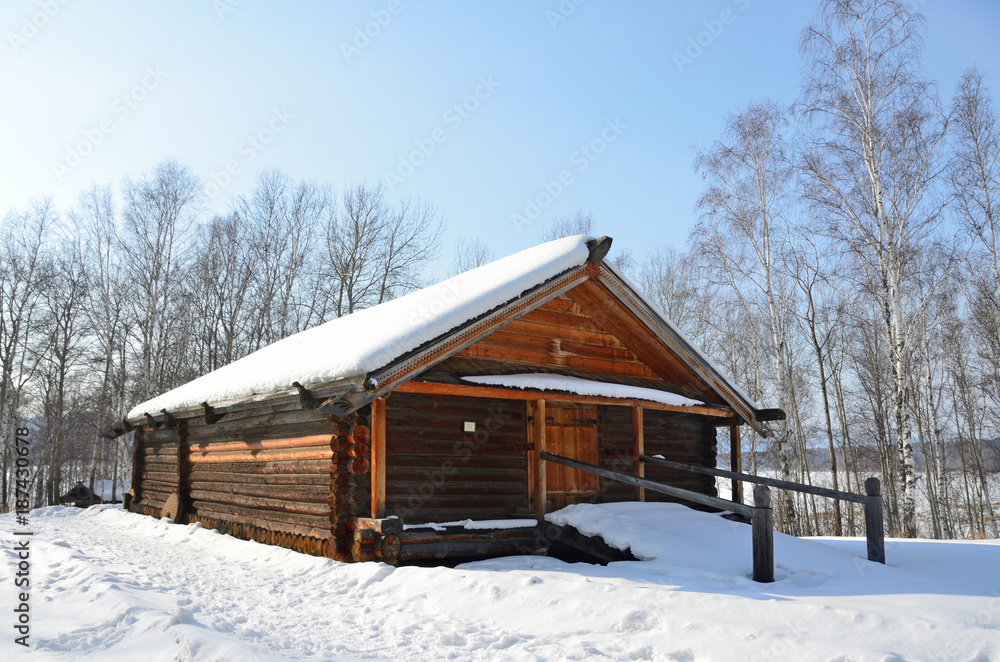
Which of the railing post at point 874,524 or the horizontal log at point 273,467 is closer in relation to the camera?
the railing post at point 874,524

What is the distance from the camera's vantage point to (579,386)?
10766 mm

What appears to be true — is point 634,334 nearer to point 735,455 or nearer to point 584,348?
point 584,348

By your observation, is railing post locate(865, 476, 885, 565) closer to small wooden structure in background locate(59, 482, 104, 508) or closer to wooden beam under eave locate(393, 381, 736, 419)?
wooden beam under eave locate(393, 381, 736, 419)

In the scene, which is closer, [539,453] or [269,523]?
[539,453]

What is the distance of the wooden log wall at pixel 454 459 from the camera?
984cm

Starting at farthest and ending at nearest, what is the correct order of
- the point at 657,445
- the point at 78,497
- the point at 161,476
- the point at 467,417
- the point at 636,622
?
the point at 78,497, the point at 161,476, the point at 657,445, the point at 467,417, the point at 636,622

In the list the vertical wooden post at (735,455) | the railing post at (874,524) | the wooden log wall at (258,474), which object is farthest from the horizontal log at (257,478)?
the vertical wooden post at (735,455)

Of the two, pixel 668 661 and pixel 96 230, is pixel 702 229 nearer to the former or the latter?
pixel 668 661

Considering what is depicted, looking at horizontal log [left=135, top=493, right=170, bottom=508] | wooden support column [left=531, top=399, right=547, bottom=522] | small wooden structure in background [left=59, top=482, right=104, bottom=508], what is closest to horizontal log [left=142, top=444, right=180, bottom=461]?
horizontal log [left=135, top=493, right=170, bottom=508]

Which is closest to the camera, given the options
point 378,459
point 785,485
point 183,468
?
point 378,459

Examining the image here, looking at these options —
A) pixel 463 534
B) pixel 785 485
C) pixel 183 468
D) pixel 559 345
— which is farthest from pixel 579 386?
pixel 183 468

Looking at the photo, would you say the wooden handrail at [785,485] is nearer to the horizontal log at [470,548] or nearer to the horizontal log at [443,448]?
the horizontal log at [443,448]

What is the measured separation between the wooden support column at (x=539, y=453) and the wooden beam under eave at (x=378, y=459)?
2.63m

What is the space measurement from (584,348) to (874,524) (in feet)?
→ 16.4
